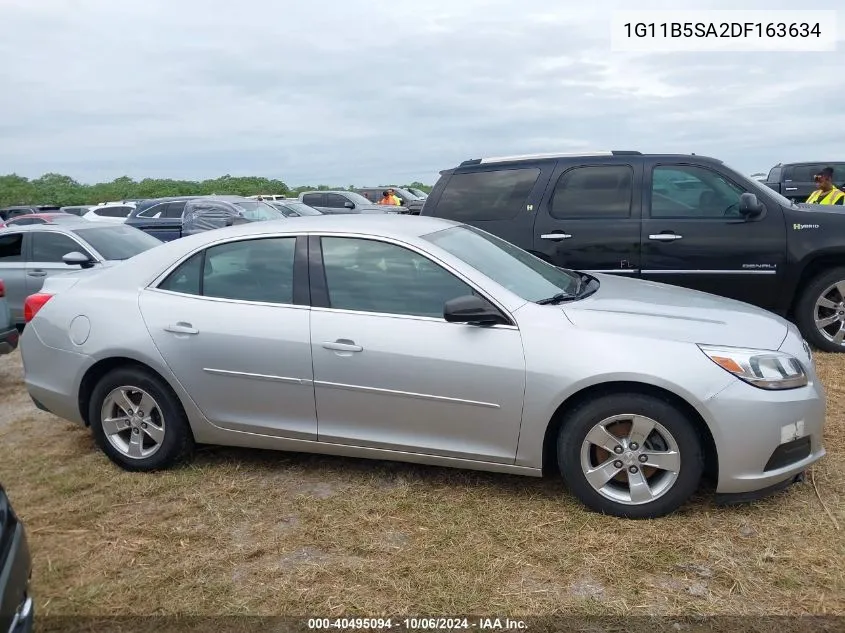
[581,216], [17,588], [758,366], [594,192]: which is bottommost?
[17,588]

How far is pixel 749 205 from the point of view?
645cm

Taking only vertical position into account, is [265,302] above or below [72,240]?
below

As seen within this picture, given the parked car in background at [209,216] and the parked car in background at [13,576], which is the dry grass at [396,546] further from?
the parked car in background at [209,216]

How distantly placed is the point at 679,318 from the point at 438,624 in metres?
1.96

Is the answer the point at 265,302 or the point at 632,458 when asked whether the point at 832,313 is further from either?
the point at 265,302

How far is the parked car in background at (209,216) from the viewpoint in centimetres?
1500

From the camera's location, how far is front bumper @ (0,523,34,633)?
2194 millimetres

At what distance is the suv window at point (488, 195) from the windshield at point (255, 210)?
10133mm

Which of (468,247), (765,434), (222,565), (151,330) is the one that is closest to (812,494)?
(765,434)

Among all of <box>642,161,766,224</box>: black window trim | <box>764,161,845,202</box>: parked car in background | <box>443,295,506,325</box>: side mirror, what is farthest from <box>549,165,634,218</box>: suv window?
<box>764,161,845,202</box>: parked car in background

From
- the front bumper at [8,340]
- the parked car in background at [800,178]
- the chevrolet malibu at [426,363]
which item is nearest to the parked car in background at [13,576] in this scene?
the chevrolet malibu at [426,363]

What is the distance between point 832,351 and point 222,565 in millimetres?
5672

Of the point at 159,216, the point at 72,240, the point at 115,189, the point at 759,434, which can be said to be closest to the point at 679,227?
the point at 759,434

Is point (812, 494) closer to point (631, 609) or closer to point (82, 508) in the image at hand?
point (631, 609)
